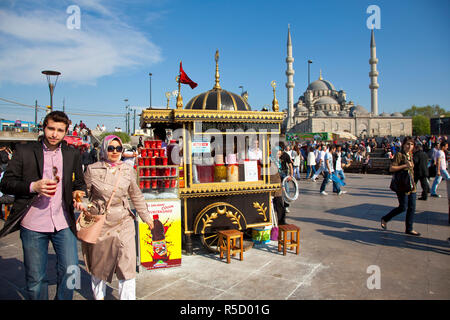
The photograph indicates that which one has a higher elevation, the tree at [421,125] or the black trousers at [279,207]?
the tree at [421,125]

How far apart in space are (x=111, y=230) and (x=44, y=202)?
2.30 feet

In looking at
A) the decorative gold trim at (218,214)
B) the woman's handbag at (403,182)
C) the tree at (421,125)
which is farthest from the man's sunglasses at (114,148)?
the tree at (421,125)

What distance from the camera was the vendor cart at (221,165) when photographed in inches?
201

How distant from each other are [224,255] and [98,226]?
8.85 ft

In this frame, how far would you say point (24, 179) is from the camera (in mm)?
2805

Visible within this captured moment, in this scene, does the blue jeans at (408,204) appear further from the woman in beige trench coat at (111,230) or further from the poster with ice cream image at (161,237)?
the woman in beige trench coat at (111,230)

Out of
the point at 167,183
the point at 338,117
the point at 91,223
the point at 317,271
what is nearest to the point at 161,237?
the point at 167,183

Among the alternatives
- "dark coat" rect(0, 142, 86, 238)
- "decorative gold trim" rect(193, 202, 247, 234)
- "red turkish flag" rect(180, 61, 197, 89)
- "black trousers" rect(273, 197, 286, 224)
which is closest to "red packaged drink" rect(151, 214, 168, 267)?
"decorative gold trim" rect(193, 202, 247, 234)

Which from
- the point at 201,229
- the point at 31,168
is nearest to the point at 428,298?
the point at 201,229

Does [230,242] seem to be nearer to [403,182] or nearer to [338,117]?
[403,182]

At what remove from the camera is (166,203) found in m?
4.64

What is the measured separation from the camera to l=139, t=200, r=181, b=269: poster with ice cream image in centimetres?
448

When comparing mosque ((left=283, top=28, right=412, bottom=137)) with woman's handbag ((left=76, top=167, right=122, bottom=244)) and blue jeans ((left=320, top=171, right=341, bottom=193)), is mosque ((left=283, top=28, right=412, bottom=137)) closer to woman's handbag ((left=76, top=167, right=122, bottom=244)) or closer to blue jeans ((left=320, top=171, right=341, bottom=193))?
blue jeans ((left=320, top=171, right=341, bottom=193))
